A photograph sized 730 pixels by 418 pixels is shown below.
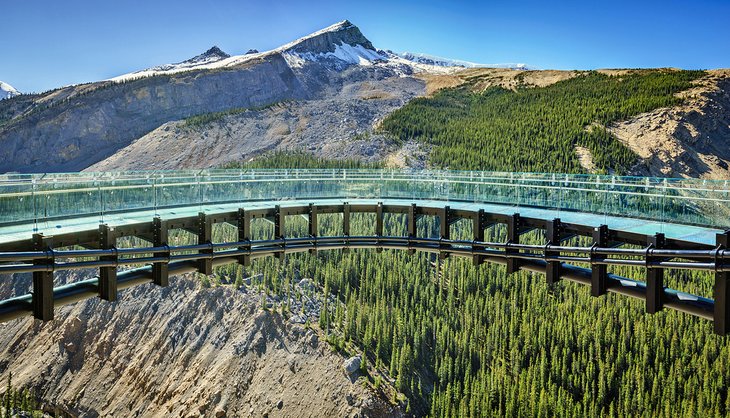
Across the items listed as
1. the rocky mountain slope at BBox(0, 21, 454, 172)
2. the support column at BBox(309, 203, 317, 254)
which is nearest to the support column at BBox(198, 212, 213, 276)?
the support column at BBox(309, 203, 317, 254)

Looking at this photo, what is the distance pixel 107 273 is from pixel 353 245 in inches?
447

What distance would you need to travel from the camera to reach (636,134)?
10606 centimetres

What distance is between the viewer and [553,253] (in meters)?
21.0

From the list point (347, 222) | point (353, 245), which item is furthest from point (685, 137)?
point (353, 245)

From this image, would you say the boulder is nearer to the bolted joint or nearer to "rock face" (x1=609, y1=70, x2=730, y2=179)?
the bolted joint

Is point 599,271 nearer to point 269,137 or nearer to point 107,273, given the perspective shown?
point 107,273

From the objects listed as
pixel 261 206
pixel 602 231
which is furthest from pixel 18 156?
pixel 602 231

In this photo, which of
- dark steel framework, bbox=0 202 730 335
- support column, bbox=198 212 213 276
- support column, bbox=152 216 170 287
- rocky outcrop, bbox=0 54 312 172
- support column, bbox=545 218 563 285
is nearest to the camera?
dark steel framework, bbox=0 202 730 335

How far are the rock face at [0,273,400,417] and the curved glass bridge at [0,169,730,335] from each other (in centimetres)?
Answer: 3799

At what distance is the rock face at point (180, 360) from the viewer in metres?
61.7

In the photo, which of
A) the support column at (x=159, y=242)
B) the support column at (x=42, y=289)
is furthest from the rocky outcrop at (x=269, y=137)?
the support column at (x=42, y=289)

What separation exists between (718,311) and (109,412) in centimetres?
6543

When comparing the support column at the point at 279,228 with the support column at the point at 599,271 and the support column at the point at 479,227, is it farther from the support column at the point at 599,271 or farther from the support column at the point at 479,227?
the support column at the point at 599,271

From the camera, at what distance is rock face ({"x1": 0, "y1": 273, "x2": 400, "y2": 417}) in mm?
61656
